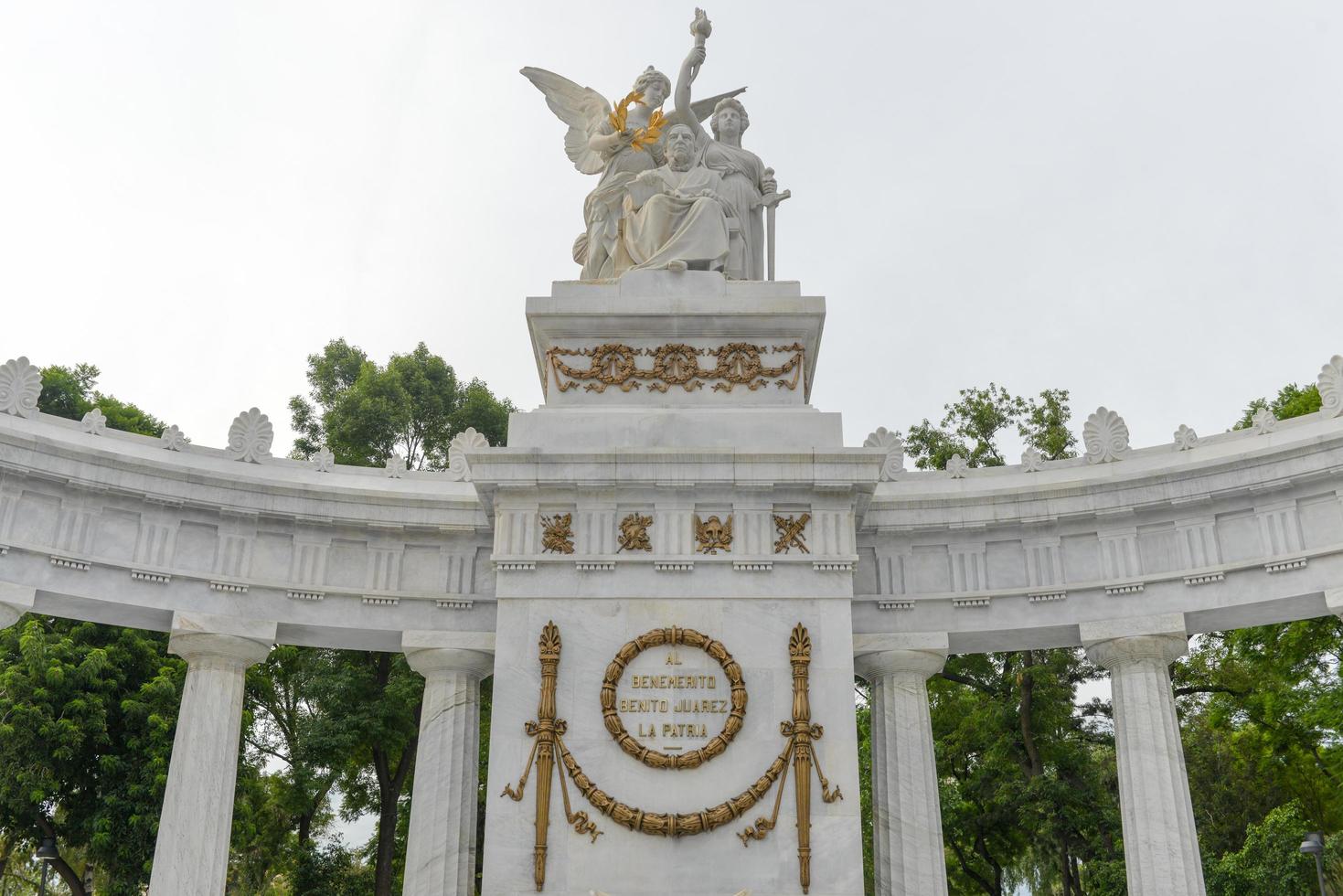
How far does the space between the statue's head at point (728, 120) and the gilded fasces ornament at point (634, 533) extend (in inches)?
403

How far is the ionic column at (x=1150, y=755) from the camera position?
2462 centimetres

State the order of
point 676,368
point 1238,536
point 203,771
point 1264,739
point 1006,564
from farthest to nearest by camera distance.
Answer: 1. point 1264,739
2. point 1006,564
3. point 1238,536
4. point 676,368
5. point 203,771

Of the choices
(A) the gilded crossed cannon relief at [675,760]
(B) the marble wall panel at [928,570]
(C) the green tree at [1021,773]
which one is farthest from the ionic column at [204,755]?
(C) the green tree at [1021,773]

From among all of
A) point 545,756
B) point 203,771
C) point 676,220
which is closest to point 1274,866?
point 545,756

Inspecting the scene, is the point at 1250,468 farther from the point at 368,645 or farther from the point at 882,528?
the point at 368,645

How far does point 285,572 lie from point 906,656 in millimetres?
13239

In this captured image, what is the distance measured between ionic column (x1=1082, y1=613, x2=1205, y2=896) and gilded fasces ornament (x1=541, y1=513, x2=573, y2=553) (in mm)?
11034

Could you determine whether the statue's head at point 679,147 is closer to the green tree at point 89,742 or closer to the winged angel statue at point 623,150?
the winged angel statue at point 623,150

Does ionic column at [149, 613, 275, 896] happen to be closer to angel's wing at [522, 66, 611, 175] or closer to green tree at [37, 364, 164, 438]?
angel's wing at [522, 66, 611, 175]

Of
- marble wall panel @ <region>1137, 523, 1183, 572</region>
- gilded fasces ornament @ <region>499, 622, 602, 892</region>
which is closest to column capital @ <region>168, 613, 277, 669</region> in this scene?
gilded fasces ornament @ <region>499, 622, 602, 892</region>

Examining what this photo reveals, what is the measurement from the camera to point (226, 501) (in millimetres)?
26625

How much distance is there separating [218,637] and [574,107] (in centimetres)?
1470

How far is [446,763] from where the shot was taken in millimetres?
26078

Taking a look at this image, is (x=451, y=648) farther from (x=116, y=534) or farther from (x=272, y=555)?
(x=116, y=534)
